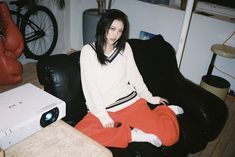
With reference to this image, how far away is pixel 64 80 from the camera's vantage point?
1351 millimetres

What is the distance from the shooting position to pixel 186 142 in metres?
1.52

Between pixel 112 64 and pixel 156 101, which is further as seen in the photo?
pixel 156 101

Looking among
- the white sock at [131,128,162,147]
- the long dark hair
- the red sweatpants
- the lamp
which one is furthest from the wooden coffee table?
the lamp

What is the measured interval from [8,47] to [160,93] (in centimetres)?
173

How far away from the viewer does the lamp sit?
7.80ft

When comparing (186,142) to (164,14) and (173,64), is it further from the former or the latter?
(164,14)

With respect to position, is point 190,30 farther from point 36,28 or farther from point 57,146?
point 57,146

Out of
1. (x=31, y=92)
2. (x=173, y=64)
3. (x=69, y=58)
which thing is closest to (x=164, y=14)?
(x=173, y=64)

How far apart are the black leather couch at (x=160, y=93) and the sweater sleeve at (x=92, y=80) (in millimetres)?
94

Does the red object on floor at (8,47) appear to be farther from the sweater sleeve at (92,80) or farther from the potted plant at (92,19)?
the sweater sleeve at (92,80)

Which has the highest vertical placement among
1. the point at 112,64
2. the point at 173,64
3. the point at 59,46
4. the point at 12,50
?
the point at 112,64

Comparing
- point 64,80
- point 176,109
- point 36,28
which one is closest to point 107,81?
point 64,80

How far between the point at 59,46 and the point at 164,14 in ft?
5.69

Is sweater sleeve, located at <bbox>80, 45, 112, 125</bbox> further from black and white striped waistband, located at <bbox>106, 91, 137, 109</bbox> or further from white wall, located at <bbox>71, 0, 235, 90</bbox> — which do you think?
white wall, located at <bbox>71, 0, 235, 90</bbox>
